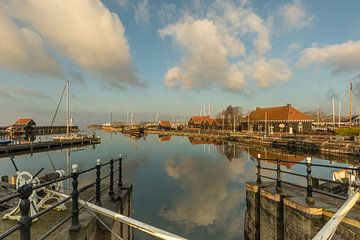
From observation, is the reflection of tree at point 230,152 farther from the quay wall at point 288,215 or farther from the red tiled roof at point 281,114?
the red tiled roof at point 281,114

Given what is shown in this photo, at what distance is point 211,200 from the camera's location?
14.9 metres

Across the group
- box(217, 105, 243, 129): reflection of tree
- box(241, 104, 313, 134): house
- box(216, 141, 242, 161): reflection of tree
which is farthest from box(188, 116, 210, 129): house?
box(216, 141, 242, 161): reflection of tree

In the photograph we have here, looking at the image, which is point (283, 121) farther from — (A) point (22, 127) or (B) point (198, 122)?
(A) point (22, 127)

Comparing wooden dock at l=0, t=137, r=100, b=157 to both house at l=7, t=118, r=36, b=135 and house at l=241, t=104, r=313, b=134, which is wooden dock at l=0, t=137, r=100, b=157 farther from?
house at l=241, t=104, r=313, b=134

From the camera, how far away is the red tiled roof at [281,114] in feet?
195

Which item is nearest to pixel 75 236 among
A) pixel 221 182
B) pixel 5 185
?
pixel 5 185

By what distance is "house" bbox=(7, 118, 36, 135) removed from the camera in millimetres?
63694

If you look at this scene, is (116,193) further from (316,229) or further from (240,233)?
(240,233)

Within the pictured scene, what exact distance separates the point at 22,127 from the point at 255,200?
76.6 metres

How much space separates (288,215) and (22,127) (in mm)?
78059

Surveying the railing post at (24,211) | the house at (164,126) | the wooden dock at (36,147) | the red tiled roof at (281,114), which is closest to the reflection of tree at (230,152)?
the red tiled roof at (281,114)

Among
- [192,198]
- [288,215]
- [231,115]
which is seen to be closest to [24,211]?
[288,215]

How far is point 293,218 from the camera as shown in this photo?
5801 mm

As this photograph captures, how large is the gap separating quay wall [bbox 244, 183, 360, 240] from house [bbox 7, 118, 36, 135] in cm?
7163
